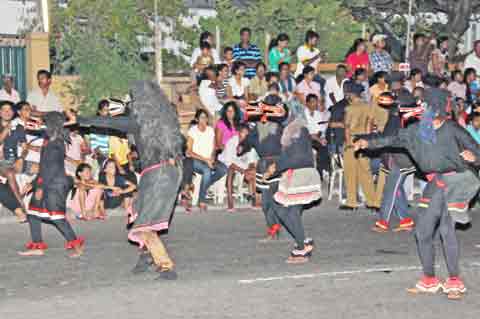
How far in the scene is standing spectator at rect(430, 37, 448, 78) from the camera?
20344 millimetres

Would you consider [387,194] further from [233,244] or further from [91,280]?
[91,280]

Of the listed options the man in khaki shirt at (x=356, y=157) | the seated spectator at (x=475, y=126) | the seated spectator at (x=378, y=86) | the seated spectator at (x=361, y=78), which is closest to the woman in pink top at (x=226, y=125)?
the man in khaki shirt at (x=356, y=157)

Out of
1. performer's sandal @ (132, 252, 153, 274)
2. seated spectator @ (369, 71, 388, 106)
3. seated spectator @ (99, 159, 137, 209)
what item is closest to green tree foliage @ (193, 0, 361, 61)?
seated spectator @ (369, 71, 388, 106)

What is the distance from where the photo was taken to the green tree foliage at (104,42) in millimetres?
17188

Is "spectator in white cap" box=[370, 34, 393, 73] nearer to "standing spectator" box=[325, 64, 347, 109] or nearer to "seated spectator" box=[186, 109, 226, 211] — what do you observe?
"standing spectator" box=[325, 64, 347, 109]

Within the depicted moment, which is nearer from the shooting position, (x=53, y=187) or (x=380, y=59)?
(x=53, y=187)

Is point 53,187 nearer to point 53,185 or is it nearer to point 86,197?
point 53,185

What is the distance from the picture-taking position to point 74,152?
1524 centimetres

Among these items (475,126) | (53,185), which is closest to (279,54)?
(475,126)

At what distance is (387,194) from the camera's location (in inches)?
536

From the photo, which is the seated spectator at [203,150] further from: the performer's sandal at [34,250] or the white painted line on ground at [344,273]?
the white painted line on ground at [344,273]

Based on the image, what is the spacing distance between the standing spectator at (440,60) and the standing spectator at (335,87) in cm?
246

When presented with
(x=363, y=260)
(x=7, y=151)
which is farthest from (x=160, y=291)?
(x=7, y=151)

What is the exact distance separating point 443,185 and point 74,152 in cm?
726
